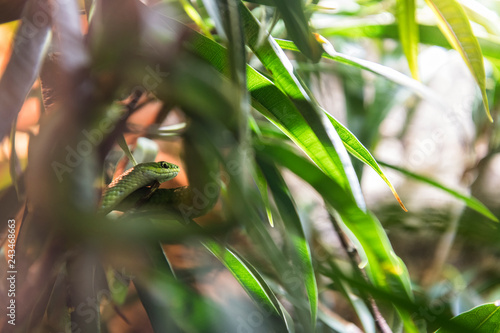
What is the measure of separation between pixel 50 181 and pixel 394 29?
0.59m

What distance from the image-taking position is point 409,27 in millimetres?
506

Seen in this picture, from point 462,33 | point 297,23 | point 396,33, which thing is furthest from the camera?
point 396,33

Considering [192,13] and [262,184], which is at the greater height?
[192,13]

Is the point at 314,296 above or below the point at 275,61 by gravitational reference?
below

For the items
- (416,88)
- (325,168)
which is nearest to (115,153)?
(325,168)

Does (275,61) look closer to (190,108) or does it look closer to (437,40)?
(190,108)

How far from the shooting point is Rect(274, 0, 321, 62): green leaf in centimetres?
34

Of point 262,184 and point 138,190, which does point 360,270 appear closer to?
point 262,184

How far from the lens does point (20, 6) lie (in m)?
0.41

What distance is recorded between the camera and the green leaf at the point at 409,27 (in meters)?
0.49

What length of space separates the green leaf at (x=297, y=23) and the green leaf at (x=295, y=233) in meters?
0.17

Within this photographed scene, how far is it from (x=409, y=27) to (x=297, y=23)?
25 centimetres

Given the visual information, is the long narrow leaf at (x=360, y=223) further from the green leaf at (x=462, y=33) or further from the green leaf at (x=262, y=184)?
the green leaf at (x=462, y=33)

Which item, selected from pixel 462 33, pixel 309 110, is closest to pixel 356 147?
pixel 309 110
